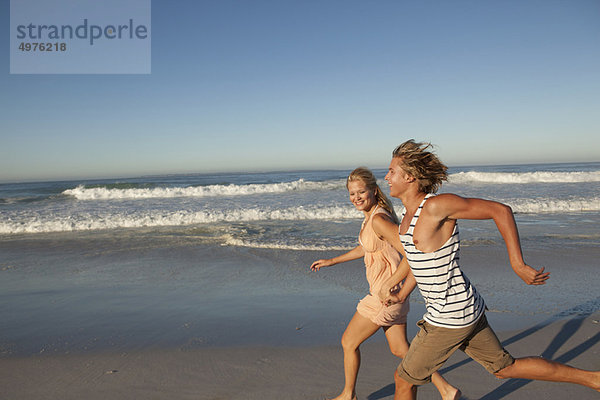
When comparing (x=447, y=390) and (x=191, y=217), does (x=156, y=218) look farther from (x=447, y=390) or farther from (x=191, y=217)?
(x=447, y=390)

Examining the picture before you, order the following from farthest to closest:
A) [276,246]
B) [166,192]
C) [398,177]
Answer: [166,192] < [276,246] < [398,177]

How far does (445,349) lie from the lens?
213cm

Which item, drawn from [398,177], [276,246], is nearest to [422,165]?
[398,177]

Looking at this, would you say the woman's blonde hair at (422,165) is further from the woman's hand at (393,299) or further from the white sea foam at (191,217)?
the white sea foam at (191,217)

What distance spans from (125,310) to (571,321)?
5.23 metres

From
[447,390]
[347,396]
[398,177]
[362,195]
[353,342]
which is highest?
[398,177]

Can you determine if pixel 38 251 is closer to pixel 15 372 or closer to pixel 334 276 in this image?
pixel 15 372

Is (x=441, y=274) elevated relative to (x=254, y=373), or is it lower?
elevated

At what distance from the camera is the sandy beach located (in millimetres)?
3203

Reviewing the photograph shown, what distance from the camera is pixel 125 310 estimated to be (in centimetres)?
495

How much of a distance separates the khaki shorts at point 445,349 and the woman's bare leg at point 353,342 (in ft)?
1.40

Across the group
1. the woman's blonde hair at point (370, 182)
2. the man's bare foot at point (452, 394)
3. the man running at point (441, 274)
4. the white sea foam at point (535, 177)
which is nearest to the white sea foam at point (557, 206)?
the man's bare foot at point (452, 394)

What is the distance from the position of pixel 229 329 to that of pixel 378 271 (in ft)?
7.46

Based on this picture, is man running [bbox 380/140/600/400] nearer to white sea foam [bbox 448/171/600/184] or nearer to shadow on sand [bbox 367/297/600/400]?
shadow on sand [bbox 367/297/600/400]
